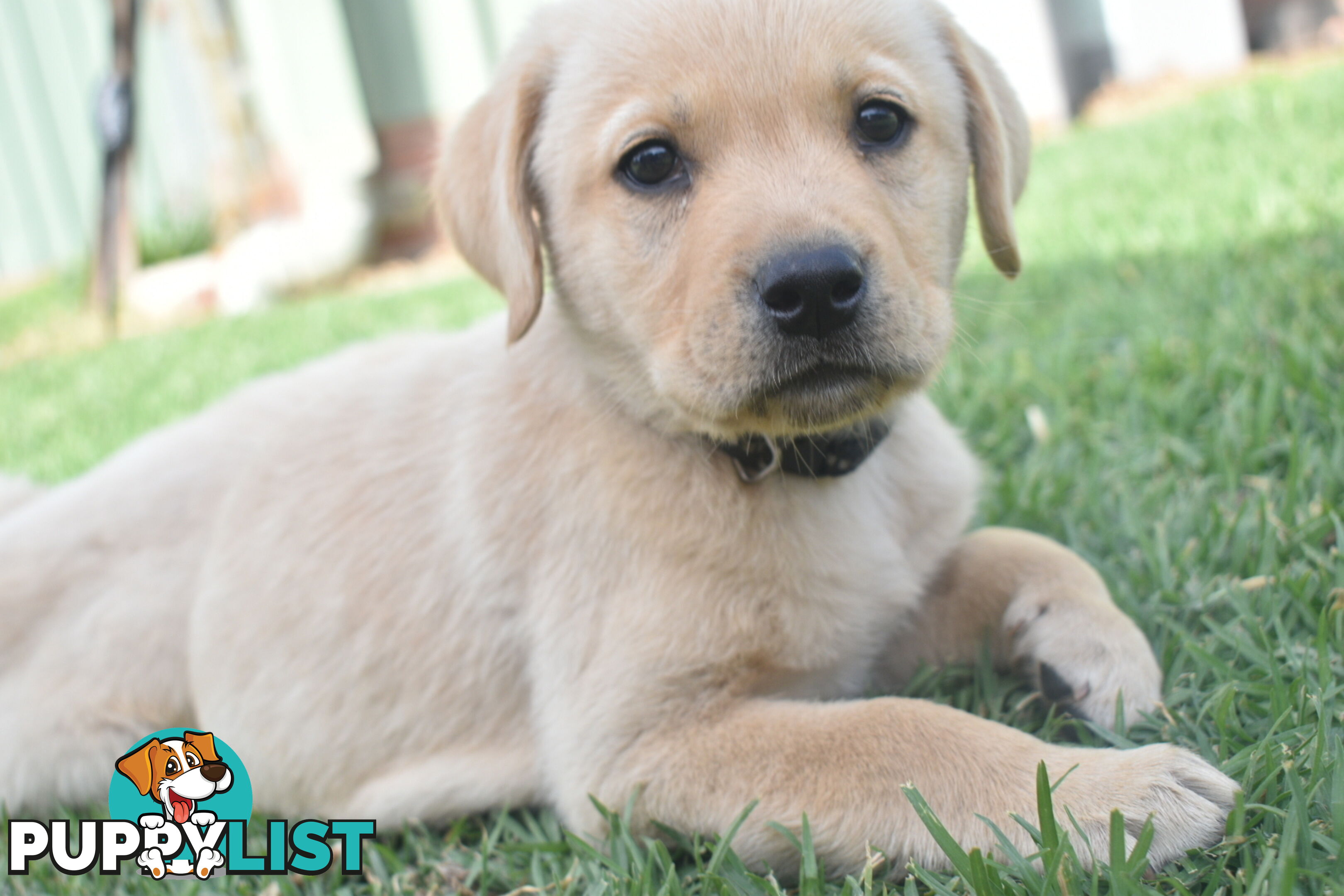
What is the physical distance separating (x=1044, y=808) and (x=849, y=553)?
0.78 meters

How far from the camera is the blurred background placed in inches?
422

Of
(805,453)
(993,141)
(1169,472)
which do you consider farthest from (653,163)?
(1169,472)

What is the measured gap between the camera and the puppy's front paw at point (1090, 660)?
83.0 inches

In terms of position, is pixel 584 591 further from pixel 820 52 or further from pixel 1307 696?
pixel 1307 696

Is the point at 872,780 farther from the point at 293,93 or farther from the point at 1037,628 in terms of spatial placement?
the point at 293,93

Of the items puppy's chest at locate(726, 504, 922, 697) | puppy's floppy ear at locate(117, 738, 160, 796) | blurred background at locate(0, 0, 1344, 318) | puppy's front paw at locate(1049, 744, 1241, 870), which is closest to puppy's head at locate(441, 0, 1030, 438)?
puppy's chest at locate(726, 504, 922, 697)

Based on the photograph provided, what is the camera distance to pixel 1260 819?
5.61ft

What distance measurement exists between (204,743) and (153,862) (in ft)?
1.19

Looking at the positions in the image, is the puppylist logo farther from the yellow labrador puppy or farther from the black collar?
the black collar

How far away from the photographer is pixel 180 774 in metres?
2.54

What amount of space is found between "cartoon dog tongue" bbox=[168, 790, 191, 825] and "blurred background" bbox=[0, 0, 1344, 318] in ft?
27.6

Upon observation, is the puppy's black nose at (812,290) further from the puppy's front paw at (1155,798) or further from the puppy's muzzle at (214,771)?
the puppy's muzzle at (214,771)

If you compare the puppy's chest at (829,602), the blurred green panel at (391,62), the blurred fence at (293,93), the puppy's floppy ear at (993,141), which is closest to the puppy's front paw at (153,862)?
the puppy's chest at (829,602)

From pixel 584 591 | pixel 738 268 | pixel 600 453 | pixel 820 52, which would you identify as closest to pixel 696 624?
pixel 584 591
